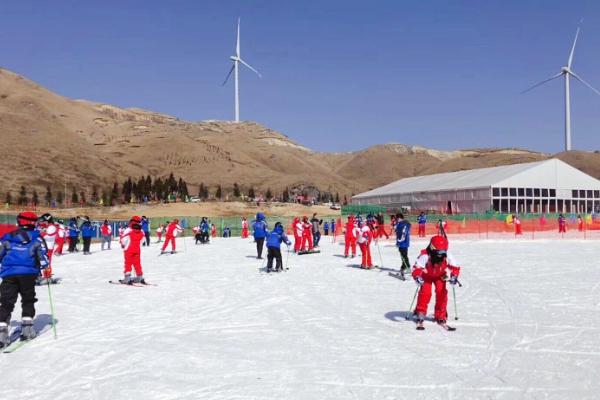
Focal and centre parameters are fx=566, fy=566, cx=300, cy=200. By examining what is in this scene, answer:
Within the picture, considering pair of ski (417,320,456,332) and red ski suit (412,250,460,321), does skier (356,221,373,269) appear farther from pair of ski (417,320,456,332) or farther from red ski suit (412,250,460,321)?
pair of ski (417,320,456,332)

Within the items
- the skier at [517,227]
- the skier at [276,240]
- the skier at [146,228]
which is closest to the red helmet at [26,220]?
the skier at [276,240]

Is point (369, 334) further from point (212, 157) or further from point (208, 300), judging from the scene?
point (212, 157)

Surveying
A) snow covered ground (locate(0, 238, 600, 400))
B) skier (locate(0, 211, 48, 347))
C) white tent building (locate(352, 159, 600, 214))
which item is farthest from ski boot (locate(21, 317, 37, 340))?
white tent building (locate(352, 159, 600, 214))

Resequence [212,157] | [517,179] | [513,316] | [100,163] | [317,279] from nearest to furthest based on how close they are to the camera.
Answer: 1. [513,316]
2. [317,279]
3. [517,179]
4. [100,163]
5. [212,157]

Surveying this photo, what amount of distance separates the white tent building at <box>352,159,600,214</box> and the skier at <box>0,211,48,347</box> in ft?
183

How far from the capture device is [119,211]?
72125 mm

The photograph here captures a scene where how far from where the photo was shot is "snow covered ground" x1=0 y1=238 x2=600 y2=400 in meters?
6.02

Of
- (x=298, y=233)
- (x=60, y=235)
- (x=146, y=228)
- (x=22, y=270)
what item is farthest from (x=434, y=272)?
(x=146, y=228)

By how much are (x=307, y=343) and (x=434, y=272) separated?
2.39m

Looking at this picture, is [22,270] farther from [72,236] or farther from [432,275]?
[72,236]

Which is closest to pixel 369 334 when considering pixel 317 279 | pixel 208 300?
pixel 208 300

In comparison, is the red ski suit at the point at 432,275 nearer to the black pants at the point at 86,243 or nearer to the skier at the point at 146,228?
the black pants at the point at 86,243

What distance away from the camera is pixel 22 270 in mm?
8109

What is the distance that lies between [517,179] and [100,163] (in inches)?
4350
